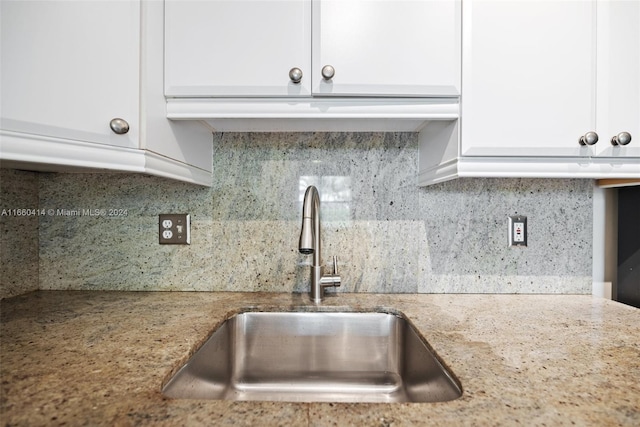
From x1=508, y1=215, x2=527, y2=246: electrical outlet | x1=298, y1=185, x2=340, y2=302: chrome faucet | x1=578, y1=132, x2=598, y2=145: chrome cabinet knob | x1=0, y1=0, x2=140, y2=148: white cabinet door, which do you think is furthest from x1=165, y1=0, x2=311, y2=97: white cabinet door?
x1=508, y1=215, x2=527, y2=246: electrical outlet

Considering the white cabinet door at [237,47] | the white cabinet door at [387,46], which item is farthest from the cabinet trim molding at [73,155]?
the white cabinet door at [387,46]

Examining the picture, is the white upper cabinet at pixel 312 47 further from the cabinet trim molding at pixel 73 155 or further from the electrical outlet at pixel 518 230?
the electrical outlet at pixel 518 230

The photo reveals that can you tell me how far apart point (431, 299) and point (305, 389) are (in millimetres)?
508

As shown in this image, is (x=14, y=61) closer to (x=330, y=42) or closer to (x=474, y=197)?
(x=330, y=42)

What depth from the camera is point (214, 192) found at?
121cm

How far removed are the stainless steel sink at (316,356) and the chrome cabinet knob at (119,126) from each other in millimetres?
578

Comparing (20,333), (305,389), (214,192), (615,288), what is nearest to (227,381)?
(305,389)

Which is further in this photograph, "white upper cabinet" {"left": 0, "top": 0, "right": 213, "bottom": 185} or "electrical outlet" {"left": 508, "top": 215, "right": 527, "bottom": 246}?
"electrical outlet" {"left": 508, "top": 215, "right": 527, "bottom": 246}

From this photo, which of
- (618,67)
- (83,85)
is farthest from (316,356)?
(618,67)

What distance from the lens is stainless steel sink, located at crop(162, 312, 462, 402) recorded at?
96cm

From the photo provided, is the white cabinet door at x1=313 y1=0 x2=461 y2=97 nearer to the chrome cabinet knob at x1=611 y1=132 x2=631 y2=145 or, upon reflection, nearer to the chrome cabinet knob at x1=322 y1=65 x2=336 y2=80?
the chrome cabinet knob at x1=322 y1=65 x2=336 y2=80

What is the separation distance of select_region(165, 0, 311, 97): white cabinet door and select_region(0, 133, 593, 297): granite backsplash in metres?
0.33

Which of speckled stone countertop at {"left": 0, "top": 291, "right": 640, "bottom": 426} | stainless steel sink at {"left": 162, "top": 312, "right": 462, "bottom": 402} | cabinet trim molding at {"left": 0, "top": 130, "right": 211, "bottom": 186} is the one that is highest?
cabinet trim molding at {"left": 0, "top": 130, "right": 211, "bottom": 186}

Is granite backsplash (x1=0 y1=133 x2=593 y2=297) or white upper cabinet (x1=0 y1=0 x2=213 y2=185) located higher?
white upper cabinet (x1=0 y1=0 x2=213 y2=185)
